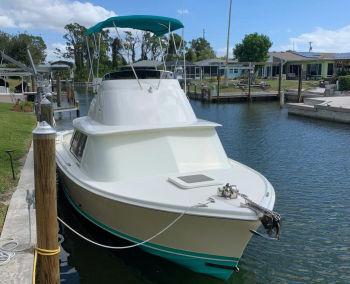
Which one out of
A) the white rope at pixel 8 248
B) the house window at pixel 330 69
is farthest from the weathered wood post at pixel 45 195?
the house window at pixel 330 69

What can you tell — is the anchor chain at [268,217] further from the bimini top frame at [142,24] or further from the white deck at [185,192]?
the bimini top frame at [142,24]

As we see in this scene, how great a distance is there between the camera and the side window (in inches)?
389

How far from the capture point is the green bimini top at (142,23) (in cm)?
1063

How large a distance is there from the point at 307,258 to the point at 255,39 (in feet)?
240

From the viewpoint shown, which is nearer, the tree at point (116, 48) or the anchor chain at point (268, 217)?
the anchor chain at point (268, 217)

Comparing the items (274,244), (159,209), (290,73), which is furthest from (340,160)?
(290,73)

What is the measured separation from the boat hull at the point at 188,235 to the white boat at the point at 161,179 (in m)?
0.02

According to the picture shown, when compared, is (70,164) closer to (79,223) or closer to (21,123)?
(79,223)

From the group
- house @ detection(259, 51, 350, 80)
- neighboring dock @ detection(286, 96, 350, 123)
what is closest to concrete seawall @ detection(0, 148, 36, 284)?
neighboring dock @ detection(286, 96, 350, 123)

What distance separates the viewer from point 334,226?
10.2m

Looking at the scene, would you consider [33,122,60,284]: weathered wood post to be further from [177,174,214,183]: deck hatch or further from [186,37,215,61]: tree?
[186,37,215,61]: tree

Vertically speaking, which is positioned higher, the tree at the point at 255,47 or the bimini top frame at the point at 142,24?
the tree at the point at 255,47

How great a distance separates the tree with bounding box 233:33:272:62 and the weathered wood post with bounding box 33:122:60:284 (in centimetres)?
7570

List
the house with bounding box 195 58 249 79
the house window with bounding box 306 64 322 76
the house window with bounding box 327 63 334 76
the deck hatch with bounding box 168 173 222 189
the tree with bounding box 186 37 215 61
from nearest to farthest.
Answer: the deck hatch with bounding box 168 173 222 189 → the house window with bounding box 327 63 334 76 → the house window with bounding box 306 64 322 76 → the house with bounding box 195 58 249 79 → the tree with bounding box 186 37 215 61
